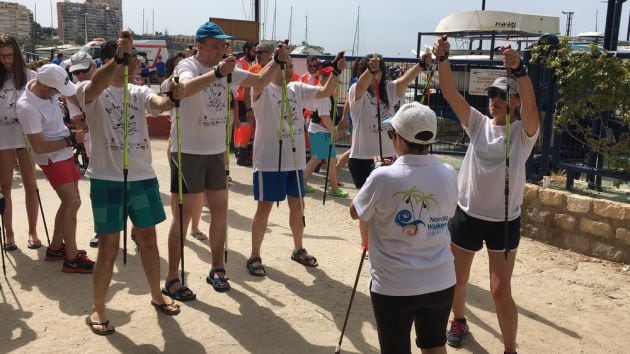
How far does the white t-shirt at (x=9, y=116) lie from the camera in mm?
5219

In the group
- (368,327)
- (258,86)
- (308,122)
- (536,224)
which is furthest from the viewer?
(308,122)

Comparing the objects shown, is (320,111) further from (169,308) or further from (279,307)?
(169,308)

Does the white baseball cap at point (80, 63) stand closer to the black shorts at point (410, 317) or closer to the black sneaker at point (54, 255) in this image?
the black sneaker at point (54, 255)

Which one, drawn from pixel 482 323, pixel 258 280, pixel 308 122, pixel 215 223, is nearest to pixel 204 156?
pixel 215 223

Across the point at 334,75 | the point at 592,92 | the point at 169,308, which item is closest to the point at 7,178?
the point at 169,308

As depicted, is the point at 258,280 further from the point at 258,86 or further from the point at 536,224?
the point at 536,224

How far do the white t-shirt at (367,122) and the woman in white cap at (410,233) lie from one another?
284cm

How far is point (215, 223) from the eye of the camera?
464 centimetres

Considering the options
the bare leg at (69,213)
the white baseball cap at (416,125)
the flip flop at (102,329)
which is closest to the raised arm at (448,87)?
the white baseball cap at (416,125)

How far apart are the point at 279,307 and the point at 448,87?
2149mm

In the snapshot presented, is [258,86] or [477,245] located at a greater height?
[258,86]

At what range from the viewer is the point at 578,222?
228 inches

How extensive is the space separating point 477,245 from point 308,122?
5.74 metres

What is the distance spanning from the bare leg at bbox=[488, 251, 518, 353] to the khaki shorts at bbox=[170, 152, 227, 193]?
223 centimetres
